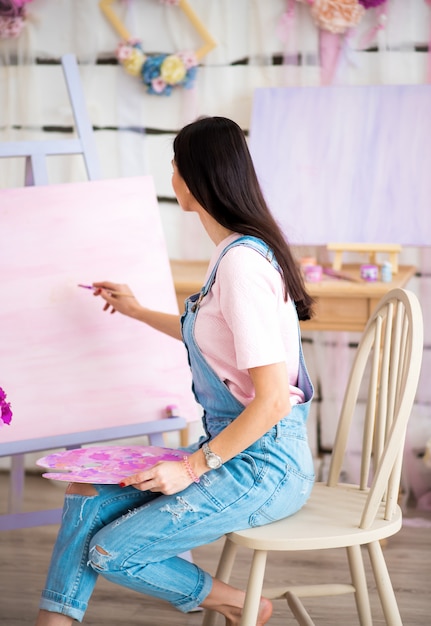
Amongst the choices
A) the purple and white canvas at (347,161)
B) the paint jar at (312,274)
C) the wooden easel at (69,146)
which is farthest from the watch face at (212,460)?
the purple and white canvas at (347,161)

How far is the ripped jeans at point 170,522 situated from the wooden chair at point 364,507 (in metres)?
0.06

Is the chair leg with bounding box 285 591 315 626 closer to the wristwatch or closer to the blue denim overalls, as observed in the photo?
the blue denim overalls

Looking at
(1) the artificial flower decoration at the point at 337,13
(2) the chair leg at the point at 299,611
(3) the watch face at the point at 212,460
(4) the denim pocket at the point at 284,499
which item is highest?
(1) the artificial flower decoration at the point at 337,13

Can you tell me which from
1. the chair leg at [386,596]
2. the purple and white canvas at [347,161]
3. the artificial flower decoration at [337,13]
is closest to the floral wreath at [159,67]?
the purple and white canvas at [347,161]

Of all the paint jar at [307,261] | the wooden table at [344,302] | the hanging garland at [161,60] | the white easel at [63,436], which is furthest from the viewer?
the hanging garland at [161,60]

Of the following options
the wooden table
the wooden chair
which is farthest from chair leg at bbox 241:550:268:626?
the wooden table

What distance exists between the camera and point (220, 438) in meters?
1.55

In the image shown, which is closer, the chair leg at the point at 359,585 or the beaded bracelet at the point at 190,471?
the beaded bracelet at the point at 190,471

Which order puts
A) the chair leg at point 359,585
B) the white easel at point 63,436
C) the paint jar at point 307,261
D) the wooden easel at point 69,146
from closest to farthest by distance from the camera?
the chair leg at point 359,585 < the white easel at point 63,436 < the wooden easel at point 69,146 < the paint jar at point 307,261

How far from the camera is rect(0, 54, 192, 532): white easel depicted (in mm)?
2162

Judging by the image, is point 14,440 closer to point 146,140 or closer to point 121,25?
point 146,140

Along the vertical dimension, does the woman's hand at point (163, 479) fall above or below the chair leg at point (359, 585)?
above

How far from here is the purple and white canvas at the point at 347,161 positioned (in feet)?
9.65

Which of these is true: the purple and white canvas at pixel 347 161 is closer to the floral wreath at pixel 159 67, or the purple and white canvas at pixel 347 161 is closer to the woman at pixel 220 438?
the floral wreath at pixel 159 67
